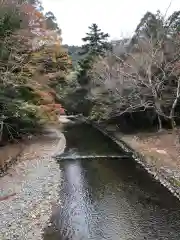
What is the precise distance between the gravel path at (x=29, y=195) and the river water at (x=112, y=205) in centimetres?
45

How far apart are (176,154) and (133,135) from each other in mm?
7172

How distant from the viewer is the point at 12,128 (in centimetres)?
2166

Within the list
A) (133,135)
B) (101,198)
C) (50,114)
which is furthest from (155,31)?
(101,198)

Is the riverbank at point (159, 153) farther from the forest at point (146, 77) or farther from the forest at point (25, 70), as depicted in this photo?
the forest at point (25, 70)

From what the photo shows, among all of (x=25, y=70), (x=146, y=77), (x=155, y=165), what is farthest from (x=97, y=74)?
(x=155, y=165)

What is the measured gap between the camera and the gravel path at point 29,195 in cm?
1027

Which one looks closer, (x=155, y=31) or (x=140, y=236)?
(x=140, y=236)

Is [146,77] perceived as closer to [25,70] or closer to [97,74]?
[97,74]

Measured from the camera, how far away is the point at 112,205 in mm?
12664

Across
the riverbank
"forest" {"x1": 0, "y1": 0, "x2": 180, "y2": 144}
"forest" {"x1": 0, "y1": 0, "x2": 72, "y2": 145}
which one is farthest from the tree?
"forest" {"x1": 0, "y1": 0, "x2": 72, "y2": 145}

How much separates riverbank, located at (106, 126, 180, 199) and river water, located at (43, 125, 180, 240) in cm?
54

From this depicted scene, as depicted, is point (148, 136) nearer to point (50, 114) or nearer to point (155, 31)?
point (50, 114)

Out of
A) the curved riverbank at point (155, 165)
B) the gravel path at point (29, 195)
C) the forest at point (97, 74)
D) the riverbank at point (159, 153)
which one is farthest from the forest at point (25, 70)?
the riverbank at point (159, 153)

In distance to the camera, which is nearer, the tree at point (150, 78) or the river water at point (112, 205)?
the river water at point (112, 205)
